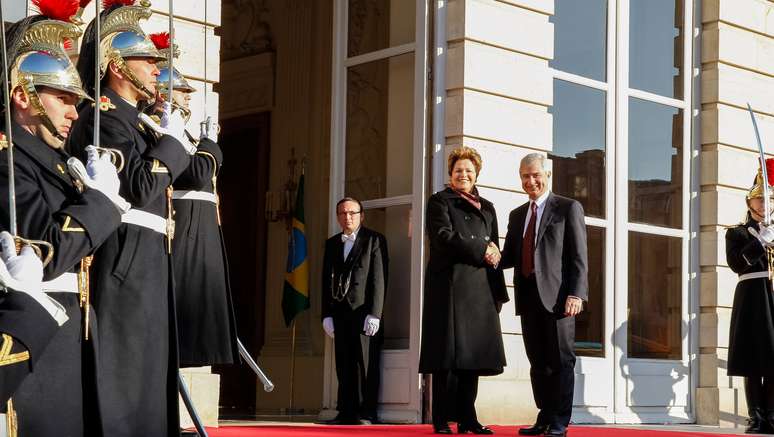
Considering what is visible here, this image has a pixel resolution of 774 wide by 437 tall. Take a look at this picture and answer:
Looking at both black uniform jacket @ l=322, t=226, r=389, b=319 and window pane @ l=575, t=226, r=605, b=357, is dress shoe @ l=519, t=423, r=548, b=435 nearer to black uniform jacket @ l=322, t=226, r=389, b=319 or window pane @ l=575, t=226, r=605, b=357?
black uniform jacket @ l=322, t=226, r=389, b=319

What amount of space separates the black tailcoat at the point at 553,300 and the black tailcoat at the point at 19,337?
4596mm

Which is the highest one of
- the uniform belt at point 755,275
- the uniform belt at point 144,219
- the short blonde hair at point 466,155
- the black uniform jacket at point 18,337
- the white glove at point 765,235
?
the short blonde hair at point 466,155

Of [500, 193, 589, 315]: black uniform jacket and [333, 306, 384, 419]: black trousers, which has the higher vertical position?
[500, 193, 589, 315]: black uniform jacket

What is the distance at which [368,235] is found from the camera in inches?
389

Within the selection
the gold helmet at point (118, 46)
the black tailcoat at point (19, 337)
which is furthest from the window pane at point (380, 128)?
the black tailcoat at point (19, 337)

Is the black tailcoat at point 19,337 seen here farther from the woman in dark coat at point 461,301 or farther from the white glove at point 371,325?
the white glove at point 371,325

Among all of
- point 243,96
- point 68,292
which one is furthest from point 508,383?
point 68,292

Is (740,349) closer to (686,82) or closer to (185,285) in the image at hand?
(686,82)

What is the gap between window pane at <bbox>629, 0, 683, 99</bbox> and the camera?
11.4 metres

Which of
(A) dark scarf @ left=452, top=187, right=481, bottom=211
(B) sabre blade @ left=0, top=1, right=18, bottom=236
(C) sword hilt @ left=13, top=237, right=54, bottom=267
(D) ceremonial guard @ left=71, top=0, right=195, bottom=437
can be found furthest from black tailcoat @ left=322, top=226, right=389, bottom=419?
(B) sabre blade @ left=0, top=1, right=18, bottom=236

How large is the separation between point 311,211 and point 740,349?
390 centimetres

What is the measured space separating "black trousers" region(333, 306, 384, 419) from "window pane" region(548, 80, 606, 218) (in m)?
1.85

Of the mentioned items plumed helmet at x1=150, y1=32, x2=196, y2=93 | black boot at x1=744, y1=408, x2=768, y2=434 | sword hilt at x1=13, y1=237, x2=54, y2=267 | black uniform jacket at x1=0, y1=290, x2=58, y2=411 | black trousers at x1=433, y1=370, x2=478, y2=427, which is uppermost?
plumed helmet at x1=150, y1=32, x2=196, y2=93

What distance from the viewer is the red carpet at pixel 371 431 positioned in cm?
736
